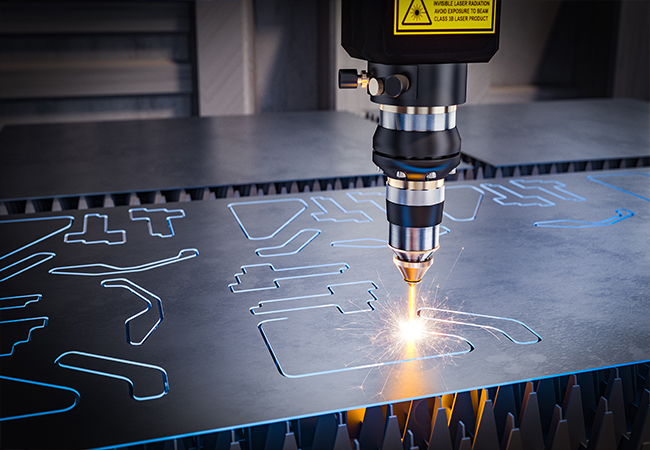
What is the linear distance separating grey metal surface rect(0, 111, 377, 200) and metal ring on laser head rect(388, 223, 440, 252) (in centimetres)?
105

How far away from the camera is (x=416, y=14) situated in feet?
2.42

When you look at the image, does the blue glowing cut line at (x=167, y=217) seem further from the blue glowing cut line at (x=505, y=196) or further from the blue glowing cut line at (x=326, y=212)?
the blue glowing cut line at (x=505, y=196)

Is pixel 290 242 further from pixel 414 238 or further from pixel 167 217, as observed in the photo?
pixel 414 238

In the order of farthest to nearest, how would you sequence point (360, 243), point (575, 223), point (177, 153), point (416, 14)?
point (177, 153)
point (575, 223)
point (360, 243)
point (416, 14)

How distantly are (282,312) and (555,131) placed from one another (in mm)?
1867

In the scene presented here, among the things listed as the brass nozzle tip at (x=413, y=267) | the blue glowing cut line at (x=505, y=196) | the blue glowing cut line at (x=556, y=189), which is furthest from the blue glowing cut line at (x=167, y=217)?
the blue glowing cut line at (x=556, y=189)

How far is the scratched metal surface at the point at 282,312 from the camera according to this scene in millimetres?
841

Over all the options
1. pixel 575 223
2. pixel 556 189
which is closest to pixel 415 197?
pixel 575 223

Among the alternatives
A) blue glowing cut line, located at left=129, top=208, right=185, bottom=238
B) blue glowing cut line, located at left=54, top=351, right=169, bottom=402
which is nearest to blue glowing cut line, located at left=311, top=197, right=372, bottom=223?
blue glowing cut line, located at left=129, top=208, right=185, bottom=238

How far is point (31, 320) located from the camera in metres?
1.05

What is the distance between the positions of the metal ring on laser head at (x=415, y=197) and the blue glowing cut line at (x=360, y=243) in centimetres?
52

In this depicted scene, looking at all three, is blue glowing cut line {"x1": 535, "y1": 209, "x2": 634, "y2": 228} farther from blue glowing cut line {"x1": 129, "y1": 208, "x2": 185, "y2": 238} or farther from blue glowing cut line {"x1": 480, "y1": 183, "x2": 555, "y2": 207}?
blue glowing cut line {"x1": 129, "y1": 208, "x2": 185, "y2": 238}

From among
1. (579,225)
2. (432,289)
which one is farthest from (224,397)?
(579,225)

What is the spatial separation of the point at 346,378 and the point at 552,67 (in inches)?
160
